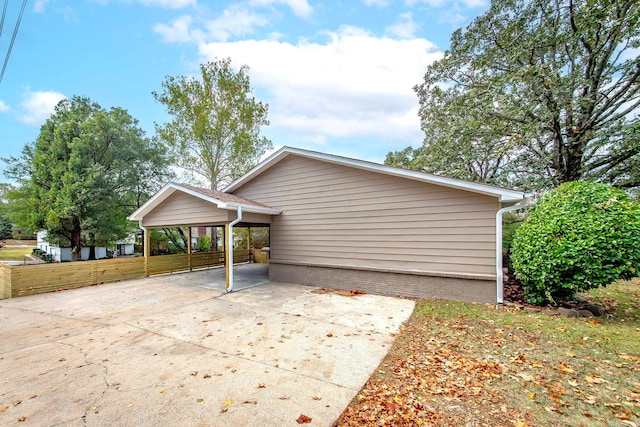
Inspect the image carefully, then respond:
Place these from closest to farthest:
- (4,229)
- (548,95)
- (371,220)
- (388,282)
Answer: (388,282)
(371,220)
(548,95)
(4,229)

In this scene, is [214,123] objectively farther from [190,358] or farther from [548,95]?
[548,95]

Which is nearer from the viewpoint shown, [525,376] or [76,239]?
[525,376]

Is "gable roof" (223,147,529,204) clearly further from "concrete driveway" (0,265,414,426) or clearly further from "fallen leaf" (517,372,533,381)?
"fallen leaf" (517,372,533,381)

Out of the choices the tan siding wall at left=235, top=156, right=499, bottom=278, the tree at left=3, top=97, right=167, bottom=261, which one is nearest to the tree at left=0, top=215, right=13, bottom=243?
the tree at left=3, top=97, right=167, bottom=261

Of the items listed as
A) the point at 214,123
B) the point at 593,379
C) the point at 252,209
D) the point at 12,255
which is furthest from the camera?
the point at 12,255

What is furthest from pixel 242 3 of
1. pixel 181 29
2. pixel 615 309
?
pixel 615 309

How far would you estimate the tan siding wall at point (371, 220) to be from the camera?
6402 mm

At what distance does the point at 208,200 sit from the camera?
798cm

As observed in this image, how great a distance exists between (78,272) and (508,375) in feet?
39.6

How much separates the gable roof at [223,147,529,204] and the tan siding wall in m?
0.23

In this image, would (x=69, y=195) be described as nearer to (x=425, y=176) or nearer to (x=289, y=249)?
(x=289, y=249)

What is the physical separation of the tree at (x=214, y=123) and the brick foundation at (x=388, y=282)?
973cm

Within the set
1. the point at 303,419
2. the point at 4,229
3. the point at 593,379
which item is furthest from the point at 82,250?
the point at 593,379

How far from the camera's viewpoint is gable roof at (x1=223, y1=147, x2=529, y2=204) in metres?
5.91
